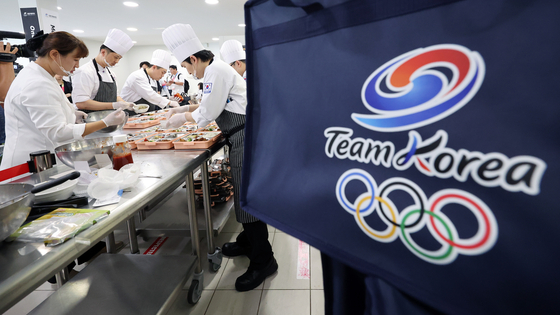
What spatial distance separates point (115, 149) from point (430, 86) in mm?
1374

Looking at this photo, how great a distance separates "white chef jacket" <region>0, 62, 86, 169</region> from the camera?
5.50ft

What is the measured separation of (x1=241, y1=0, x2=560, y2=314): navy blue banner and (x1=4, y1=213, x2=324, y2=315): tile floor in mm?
1486

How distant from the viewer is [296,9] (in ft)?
1.44

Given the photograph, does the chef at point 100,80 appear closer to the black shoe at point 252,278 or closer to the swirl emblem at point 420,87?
the black shoe at point 252,278

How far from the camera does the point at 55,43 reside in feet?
5.85

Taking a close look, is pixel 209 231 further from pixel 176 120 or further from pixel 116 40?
pixel 116 40

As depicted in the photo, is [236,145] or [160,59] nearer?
[236,145]

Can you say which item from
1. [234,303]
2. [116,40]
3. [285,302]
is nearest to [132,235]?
[234,303]

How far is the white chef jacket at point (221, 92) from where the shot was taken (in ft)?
6.09

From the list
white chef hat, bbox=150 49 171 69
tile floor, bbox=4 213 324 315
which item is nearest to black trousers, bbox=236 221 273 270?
tile floor, bbox=4 213 324 315

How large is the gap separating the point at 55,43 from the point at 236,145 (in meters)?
1.23

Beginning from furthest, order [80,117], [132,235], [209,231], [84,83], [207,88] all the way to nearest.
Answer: [84,83], [80,117], [132,235], [209,231], [207,88]

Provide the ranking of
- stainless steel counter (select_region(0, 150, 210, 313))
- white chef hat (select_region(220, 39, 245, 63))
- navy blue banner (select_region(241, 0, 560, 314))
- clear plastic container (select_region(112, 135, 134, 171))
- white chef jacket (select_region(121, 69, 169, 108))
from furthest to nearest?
white chef hat (select_region(220, 39, 245, 63)) < white chef jacket (select_region(121, 69, 169, 108)) < clear plastic container (select_region(112, 135, 134, 171)) < stainless steel counter (select_region(0, 150, 210, 313)) < navy blue banner (select_region(241, 0, 560, 314))

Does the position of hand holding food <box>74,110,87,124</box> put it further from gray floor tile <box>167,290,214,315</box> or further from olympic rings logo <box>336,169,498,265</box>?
olympic rings logo <box>336,169,498,265</box>
